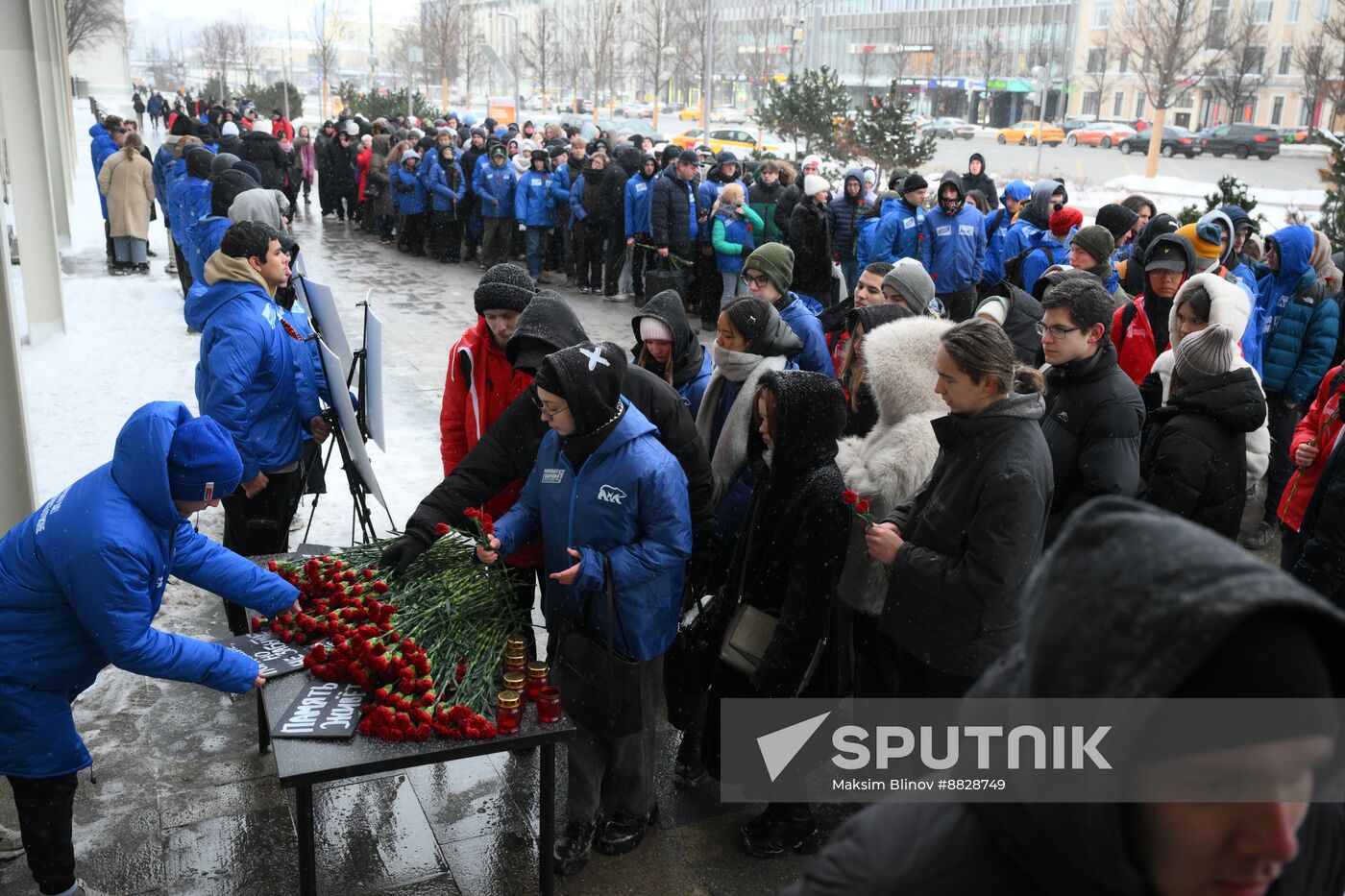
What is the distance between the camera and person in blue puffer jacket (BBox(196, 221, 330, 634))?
5.03m

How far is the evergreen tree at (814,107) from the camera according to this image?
22469 millimetres

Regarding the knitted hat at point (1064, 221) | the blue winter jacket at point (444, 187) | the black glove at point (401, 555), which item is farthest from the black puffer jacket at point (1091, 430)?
the blue winter jacket at point (444, 187)

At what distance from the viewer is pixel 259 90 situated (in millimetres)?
47000

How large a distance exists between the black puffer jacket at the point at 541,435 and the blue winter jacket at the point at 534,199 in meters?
11.2

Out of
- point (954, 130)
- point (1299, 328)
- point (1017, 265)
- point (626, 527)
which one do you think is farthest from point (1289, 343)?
point (954, 130)

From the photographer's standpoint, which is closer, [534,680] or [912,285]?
[534,680]

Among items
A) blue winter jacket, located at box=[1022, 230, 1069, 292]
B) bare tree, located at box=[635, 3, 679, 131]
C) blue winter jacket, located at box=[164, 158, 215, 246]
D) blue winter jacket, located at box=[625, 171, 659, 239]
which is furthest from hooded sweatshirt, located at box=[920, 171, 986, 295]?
bare tree, located at box=[635, 3, 679, 131]

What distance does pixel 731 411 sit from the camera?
454 cm

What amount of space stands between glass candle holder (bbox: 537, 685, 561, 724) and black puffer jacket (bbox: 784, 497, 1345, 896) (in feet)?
6.64

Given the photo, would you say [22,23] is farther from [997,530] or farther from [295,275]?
[997,530]

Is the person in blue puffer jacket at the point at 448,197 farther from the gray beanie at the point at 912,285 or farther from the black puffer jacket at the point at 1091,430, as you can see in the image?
the black puffer jacket at the point at 1091,430

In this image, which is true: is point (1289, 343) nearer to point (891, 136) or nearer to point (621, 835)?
point (621, 835)

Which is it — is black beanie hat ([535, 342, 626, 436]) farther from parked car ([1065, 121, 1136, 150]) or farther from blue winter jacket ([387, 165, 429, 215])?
A: parked car ([1065, 121, 1136, 150])

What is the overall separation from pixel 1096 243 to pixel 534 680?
5249 mm
